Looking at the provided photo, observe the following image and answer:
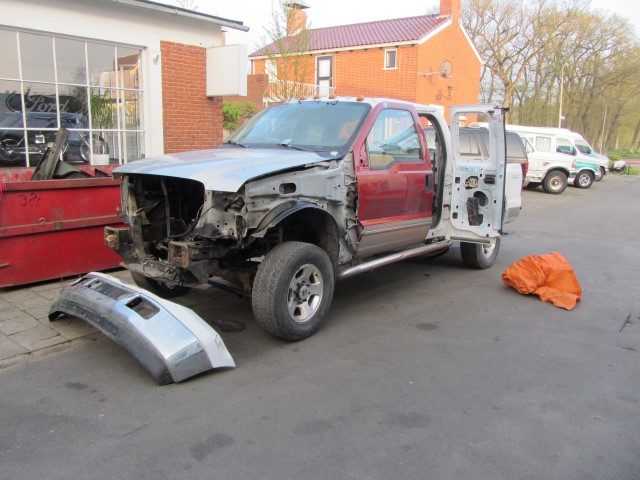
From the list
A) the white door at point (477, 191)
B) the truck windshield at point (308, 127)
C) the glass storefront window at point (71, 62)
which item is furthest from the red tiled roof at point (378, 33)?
the truck windshield at point (308, 127)

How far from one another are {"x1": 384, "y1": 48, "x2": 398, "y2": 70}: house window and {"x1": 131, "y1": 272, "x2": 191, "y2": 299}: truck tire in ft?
72.7

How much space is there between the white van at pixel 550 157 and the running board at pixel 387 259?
14.6 meters

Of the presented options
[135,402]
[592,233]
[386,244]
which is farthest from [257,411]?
[592,233]

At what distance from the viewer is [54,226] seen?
19.0 ft

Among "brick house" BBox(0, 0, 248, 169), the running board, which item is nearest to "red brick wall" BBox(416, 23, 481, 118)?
"brick house" BBox(0, 0, 248, 169)

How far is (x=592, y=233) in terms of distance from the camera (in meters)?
10.9

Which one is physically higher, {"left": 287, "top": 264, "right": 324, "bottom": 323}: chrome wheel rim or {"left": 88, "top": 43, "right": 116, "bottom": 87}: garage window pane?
{"left": 88, "top": 43, "right": 116, "bottom": 87}: garage window pane

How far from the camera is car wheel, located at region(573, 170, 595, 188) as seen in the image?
21.9 metres

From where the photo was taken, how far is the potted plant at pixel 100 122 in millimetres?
8531

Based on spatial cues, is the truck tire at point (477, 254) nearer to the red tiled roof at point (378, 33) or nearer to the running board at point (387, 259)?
the running board at point (387, 259)

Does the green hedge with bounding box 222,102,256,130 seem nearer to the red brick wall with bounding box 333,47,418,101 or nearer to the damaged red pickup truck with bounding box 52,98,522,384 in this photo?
the red brick wall with bounding box 333,47,418,101

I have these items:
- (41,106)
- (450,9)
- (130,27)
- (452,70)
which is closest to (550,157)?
(452,70)

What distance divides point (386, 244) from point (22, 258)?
385 cm

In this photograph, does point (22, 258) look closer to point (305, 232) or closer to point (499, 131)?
point (305, 232)
